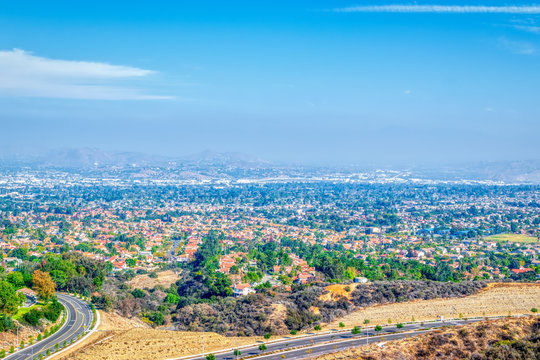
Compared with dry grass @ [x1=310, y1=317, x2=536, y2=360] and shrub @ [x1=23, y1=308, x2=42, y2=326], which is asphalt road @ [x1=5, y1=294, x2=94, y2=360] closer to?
shrub @ [x1=23, y1=308, x2=42, y2=326]

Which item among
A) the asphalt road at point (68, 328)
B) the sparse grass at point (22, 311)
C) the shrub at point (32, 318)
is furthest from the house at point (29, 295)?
the shrub at point (32, 318)

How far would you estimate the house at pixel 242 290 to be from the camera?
4430 centimetres

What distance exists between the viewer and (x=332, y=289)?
1422 inches

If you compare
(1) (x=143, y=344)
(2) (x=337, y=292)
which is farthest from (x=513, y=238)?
(1) (x=143, y=344)

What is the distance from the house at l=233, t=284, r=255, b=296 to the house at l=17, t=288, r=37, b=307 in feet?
50.2

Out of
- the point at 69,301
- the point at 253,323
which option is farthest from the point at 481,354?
the point at 69,301

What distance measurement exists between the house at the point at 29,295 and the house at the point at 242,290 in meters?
15.3

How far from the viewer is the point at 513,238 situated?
84750 millimetres

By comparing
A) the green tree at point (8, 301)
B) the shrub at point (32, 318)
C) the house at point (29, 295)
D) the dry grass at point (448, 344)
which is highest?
the dry grass at point (448, 344)

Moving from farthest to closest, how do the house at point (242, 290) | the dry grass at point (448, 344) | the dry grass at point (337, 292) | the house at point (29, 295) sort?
the house at point (242, 290) → the house at point (29, 295) → the dry grass at point (337, 292) → the dry grass at point (448, 344)

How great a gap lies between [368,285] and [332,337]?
974 centimetres

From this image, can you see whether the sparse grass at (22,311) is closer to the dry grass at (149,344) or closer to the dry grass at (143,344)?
the dry grass at (143,344)

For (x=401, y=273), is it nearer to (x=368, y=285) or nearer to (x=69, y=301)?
(x=368, y=285)

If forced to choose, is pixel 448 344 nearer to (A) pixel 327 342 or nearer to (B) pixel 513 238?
(A) pixel 327 342
